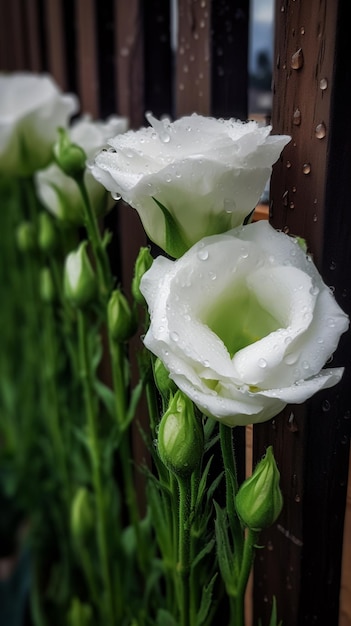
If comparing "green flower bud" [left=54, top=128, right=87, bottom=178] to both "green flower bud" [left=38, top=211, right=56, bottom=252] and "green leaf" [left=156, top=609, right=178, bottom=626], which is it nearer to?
"green flower bud" [left=38, top=211, right=56, bottom=252]

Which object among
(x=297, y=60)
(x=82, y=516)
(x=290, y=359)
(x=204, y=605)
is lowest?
(x=82, y=516)

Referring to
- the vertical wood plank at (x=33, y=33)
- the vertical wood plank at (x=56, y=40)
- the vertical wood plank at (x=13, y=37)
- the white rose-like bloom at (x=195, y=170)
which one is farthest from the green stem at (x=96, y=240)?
the vertical wood plank at (x=13, y=37)

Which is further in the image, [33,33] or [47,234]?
[33,33]

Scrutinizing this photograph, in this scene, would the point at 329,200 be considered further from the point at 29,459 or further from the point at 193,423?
the point at 29,459

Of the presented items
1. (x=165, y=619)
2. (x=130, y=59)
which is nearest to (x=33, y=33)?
(x=130, y=59)

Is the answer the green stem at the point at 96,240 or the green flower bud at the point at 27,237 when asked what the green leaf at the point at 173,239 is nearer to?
the green stem at the point at 96,240

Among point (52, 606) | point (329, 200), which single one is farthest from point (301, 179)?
point (52, 606)

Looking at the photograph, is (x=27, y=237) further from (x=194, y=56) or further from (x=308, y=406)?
(x=308, y=406)
